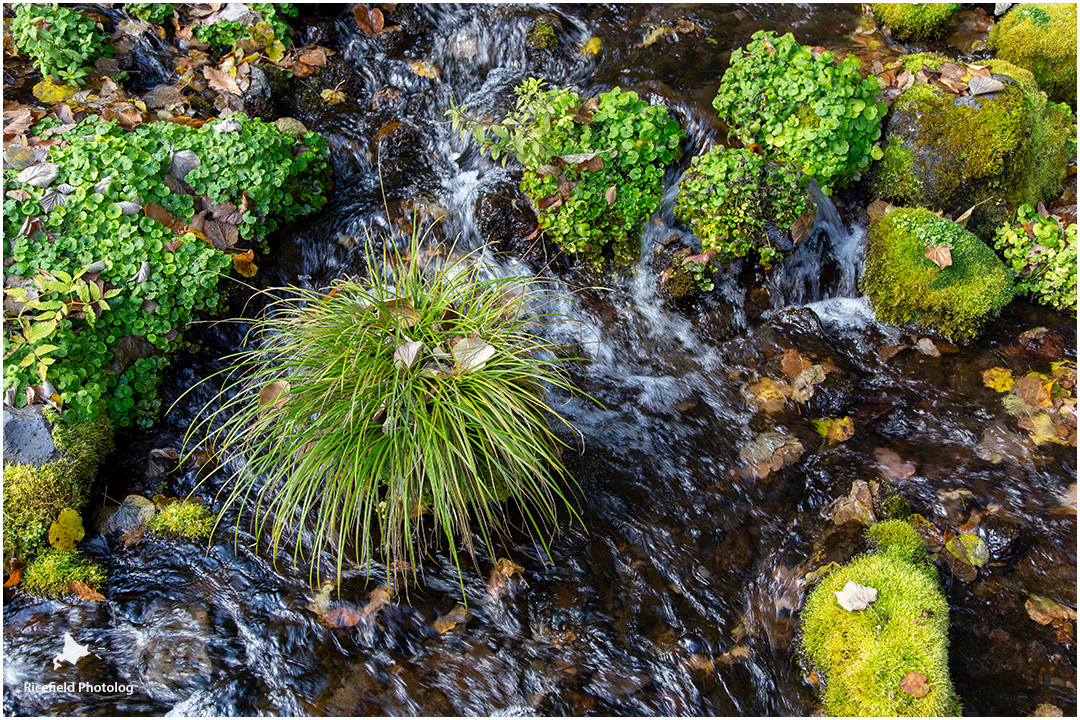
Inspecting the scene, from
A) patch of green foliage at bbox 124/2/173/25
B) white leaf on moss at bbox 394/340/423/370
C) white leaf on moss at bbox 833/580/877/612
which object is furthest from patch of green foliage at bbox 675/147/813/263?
patch of green foliage at bbox 124/2/173/25

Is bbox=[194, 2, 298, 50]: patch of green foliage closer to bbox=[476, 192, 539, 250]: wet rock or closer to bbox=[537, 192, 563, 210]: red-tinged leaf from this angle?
bbox=[476, 192, 539, 250]: wet rock

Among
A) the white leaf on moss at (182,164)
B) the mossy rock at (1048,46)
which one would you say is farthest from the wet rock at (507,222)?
the mossy rock at (1048,46)

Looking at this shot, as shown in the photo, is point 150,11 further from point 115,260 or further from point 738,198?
point 738,198

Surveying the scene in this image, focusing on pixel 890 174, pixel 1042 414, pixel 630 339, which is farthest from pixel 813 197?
pixel 1042 414

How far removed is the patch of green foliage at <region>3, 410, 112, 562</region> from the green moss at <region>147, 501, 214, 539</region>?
0.49 m

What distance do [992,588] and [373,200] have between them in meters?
5.18

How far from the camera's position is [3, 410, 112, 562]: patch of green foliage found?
11.3 feet

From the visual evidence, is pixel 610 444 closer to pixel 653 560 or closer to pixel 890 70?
pixel 653 560

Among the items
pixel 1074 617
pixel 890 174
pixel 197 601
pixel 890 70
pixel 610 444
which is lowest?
pixel 197 601

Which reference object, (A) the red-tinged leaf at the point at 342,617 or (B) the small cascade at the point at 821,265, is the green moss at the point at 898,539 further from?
(A) the red-tinged leaf at the point at 342,617

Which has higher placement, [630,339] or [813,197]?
[813,197]

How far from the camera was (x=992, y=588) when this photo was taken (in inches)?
137

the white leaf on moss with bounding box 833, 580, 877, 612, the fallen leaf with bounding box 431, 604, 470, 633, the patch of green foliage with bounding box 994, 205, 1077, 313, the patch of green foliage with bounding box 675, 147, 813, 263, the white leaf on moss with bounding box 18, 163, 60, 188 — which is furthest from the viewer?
the patch of green foliage with bounding box 994, 205, 1077, 313

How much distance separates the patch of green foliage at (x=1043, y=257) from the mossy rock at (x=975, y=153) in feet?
0.57
